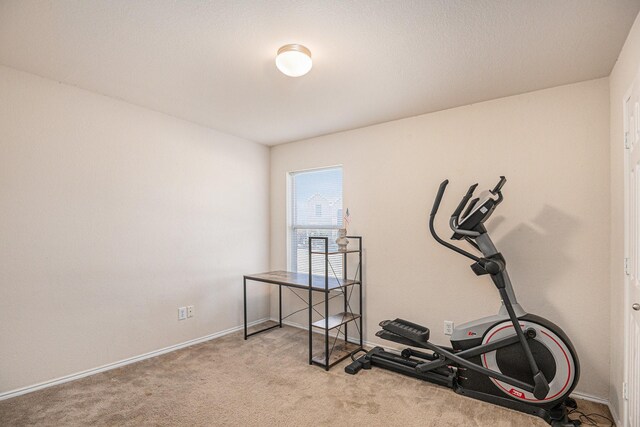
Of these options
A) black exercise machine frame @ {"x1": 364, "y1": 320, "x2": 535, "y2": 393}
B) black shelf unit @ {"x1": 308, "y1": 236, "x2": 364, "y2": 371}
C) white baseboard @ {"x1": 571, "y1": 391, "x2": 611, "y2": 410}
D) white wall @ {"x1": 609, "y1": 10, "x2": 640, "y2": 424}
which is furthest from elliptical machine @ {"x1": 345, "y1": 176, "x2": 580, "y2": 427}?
black shelf unit @ {"x1": 308, "y1": 236, "x2": 364, "y2": 371}

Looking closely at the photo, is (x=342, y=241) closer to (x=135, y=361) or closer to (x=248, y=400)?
(x=248, y=400)

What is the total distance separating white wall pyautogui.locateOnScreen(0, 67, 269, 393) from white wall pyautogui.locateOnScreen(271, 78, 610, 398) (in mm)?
1628

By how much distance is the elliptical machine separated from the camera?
2.08 m

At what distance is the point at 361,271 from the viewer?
341 centimetres

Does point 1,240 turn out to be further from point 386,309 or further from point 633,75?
point 633,75

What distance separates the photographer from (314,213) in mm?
4031

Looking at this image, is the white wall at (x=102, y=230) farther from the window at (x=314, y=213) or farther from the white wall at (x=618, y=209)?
the white wall at (x=618, y=209)

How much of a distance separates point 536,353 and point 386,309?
4.43 ft

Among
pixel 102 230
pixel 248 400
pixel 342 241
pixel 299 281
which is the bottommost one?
pixel 248 400

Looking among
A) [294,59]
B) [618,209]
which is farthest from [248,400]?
[618,209]

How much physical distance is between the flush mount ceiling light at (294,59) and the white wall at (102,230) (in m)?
1.76

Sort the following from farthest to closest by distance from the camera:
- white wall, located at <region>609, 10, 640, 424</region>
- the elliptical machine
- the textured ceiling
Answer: the elliptical machine < white wall, located at <region>609, 10, 640, 424</region> < the textured ceiling

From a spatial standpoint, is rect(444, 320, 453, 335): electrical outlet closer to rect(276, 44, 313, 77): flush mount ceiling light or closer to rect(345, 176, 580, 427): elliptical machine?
rect(345, 176, 580, 427): elliptical machine

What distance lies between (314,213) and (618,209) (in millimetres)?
2785
